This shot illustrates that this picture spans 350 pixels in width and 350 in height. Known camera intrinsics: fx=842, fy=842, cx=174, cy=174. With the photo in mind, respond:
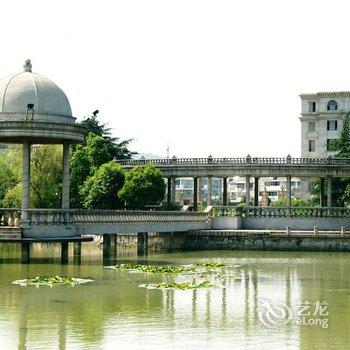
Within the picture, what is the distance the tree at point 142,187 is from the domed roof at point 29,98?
22532mm

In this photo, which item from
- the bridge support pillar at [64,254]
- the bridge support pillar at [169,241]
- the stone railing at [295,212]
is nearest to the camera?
the bridge support pillar at [64,254]

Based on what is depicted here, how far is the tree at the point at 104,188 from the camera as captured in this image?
62.3 metres

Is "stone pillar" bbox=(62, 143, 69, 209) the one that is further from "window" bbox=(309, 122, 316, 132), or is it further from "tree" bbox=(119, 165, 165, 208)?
"window" bbox=(309, 122, 316, 132)

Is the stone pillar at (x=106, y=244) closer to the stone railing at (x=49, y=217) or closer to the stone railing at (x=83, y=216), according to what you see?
the stone railing at (x=83, y=216)

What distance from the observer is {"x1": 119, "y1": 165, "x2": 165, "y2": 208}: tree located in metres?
62.5

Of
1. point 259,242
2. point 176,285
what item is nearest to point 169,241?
point 259,242

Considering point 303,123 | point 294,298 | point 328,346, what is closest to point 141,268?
point 294,298

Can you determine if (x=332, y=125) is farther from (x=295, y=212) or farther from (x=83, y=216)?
(x=83, y=216)

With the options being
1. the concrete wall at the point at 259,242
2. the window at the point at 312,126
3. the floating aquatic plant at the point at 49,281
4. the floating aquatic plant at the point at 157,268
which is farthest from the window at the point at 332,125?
the floating aquatic plant at the point at 49,281

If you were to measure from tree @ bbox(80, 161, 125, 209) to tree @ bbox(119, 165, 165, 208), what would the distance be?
0.85m

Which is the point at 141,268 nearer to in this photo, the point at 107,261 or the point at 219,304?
the point at 107,261

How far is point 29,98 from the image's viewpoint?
1550 inches

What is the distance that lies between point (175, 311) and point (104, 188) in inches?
1457

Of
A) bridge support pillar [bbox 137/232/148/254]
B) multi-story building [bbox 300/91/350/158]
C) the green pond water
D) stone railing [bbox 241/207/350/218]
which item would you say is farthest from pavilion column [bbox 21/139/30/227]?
multi-story building [bbox 300/91/350/158]
